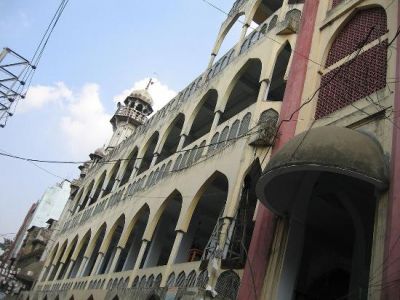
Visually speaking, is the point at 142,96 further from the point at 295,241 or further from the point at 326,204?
the point at 295,241

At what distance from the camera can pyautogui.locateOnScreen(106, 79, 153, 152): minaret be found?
116 feet

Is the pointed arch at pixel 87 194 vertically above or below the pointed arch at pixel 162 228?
above

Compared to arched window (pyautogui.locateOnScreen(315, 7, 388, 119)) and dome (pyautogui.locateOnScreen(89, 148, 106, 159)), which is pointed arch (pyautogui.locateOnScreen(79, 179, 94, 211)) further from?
arched window (pyautogui.locateOnScreen(315, 7, 388, 119))

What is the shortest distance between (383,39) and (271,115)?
3.54 m

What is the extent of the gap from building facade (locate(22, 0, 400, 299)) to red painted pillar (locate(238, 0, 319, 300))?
3 centimetres

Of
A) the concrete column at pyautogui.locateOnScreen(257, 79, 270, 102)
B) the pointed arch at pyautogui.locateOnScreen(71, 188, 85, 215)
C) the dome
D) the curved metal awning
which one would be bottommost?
the curved metal awning

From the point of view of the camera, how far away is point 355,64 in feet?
28.6

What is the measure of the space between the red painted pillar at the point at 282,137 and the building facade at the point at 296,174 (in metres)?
0.03

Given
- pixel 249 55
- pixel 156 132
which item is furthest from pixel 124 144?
pixel 249 55

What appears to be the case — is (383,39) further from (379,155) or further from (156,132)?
(156,132)

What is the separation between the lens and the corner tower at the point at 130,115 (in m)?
35.5

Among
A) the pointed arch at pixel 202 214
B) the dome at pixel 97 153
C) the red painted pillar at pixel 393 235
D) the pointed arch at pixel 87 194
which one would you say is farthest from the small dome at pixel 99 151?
the red painted pillar at pixel 393 235

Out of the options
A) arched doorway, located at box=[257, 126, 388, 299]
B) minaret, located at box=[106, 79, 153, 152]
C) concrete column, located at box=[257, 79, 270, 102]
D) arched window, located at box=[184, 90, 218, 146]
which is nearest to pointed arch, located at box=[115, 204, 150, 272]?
arched window, located at box=[184, 90, 218, 146]

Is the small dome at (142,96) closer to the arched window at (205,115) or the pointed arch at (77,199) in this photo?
the pointed arch at (77,199)
